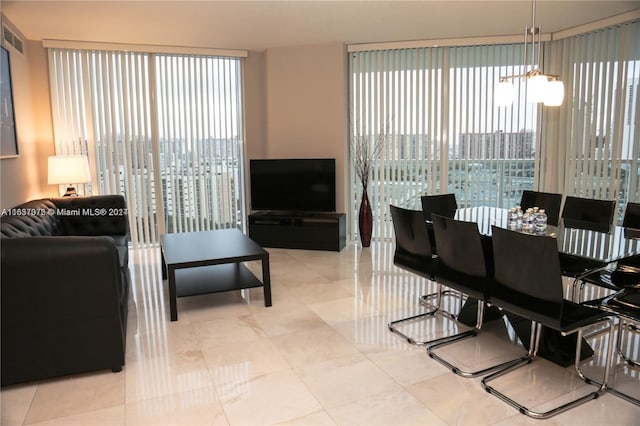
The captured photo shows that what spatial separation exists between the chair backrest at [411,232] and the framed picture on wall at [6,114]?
11.9 feet

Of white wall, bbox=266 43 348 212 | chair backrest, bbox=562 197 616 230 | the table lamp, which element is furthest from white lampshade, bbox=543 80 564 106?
the table lamp

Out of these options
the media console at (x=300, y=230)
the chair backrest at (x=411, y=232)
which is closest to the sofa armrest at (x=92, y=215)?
the media console at (x=300, y=230)

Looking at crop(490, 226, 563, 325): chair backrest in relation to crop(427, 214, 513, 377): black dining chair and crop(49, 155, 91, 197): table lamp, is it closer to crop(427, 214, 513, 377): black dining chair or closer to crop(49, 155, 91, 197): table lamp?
crop(427, 214, 513, 377): black dining chair

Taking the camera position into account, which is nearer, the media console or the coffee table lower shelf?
the coffee table lower shelf

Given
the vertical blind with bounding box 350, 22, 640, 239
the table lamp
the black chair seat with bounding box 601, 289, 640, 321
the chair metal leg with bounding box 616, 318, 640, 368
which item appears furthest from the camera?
the vertical blind with bounding box 350, 22, 640, 239

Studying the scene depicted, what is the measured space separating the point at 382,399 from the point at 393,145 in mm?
4384

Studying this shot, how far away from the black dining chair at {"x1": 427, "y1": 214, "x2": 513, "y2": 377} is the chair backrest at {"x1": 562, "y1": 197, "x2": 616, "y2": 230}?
1.29 metres

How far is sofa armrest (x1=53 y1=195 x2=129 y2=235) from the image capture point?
5.19 metres

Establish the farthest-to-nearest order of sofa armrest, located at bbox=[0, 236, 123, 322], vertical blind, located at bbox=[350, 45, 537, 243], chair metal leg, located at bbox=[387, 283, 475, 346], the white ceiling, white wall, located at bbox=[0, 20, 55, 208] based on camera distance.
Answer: vertical blind, located at bbox=[350, 45, 537, 243]
white wall, located at bbox=[0, 20, 55, 208]
the white ceiling
chair metal leg, located at bbox=[387, 283, 475, 346]
sofa armrest, located at bbox=[0, 236, 123, 322]

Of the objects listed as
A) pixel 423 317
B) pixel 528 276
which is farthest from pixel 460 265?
pixel 423 317

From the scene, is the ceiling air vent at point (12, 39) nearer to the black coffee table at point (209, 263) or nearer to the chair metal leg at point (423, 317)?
the black coffee table at point (209, 263)

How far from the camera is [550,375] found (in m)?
2.94

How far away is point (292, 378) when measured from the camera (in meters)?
2.92

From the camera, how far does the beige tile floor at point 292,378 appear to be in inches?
99.3
